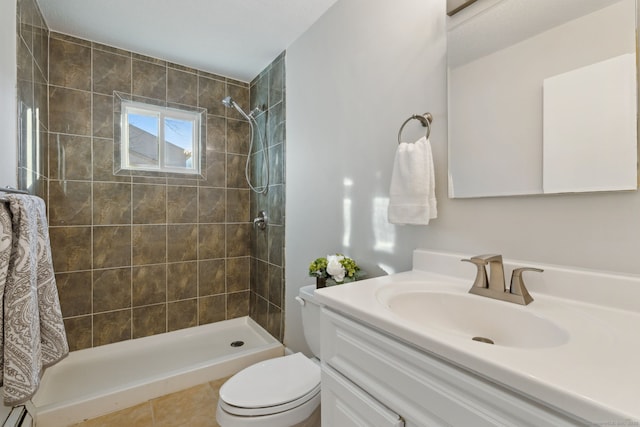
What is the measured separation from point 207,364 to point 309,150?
1584 mm

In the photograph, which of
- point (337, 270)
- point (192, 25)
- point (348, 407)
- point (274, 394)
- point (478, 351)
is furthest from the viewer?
point (192, 25)

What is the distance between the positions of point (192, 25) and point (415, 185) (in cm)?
180

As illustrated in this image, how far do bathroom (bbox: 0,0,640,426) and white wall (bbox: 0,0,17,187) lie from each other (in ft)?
0.05

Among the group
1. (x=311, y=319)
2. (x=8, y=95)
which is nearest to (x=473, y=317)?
(x=311, y=319)

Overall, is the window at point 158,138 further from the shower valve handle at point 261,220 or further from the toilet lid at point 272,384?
the toilet lid at point 272,384

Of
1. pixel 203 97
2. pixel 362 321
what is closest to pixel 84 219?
pixel 203 97

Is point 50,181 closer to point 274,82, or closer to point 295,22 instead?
point 274,82

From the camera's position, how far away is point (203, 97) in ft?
8.32

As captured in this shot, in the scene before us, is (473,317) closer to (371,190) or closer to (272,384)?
(371,190)

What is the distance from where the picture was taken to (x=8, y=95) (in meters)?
1.26

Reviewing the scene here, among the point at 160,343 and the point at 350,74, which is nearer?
the point at 350,74

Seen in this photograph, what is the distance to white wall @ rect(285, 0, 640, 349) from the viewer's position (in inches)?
32.8

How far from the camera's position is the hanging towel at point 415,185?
1.11 meters

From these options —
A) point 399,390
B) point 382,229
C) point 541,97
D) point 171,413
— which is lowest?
point 171,413
